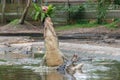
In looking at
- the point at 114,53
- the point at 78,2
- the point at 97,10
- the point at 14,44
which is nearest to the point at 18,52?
the point at 14,44

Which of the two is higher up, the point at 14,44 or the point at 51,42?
the point at 51,42

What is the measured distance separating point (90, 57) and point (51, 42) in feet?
18.3

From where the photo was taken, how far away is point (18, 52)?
23219 mm

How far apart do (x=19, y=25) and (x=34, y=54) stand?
11.5 m

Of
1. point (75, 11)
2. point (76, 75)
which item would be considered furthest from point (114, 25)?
point (76, 75)

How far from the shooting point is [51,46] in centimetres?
1588

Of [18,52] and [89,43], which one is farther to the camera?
[89,43]

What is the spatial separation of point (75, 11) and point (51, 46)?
1938 centimetres

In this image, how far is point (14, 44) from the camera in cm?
2612

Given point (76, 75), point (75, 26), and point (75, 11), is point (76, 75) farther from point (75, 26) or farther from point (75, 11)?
point (75, 11)

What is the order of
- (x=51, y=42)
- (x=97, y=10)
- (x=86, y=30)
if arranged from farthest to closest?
(x=97, y=10), (x=86, y=30), (x=51, y=42)

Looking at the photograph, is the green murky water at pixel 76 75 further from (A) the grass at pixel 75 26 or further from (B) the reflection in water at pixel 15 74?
(A) the grass at pixel 75 26

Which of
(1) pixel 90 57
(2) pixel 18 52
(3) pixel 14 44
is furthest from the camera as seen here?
(3) pixel 14 44

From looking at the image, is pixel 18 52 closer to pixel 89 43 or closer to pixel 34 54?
pixel 34 54
